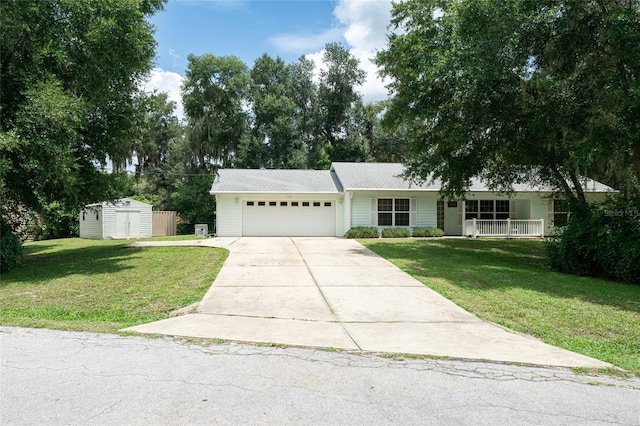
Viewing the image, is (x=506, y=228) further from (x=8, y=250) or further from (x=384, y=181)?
(x=8, y=250)

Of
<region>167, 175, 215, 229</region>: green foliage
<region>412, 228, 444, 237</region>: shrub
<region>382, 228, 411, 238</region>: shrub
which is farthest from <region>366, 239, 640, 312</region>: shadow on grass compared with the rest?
<region>167, 175, 215, 229</region>: green foliage

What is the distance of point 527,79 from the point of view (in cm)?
1164

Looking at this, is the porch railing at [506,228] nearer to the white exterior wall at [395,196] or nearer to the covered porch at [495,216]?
the covered porch at [495,216]

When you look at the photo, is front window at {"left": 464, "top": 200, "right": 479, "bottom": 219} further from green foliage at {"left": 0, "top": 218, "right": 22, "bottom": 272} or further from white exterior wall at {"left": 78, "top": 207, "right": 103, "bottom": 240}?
white exterior wall at {"left": 78, "top": 207, "right": 103, "bottom": 240}

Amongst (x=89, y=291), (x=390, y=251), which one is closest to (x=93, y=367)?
(x=89, y=291)

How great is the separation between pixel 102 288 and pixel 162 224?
1727 cm

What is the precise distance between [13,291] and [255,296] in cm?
481

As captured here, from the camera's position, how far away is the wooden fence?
955 inches

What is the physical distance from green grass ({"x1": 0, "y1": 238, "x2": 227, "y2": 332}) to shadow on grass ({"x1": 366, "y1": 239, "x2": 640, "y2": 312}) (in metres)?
5.54

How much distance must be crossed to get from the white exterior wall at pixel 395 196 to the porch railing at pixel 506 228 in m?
1.94

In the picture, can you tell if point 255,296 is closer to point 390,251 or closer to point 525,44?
point 390,251

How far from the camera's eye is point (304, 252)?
45.1 ft

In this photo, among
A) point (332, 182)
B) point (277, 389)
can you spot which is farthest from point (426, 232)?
point (277, 389)

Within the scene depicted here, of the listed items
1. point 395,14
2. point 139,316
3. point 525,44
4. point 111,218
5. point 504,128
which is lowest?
point 139,316
